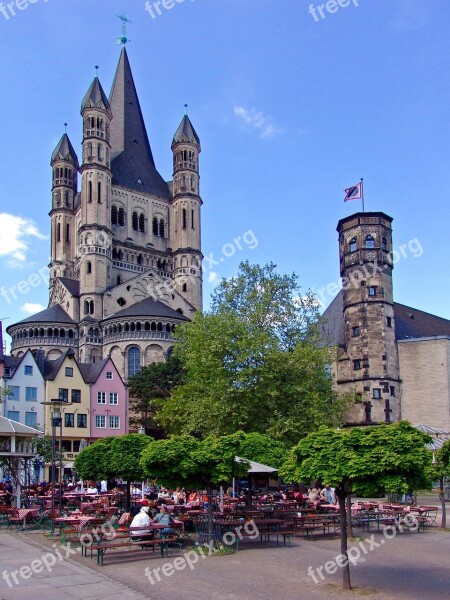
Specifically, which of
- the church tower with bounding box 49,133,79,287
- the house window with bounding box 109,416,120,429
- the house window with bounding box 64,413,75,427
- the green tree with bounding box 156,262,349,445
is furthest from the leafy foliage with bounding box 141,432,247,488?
the church tower with bounding box 49,133,79,287

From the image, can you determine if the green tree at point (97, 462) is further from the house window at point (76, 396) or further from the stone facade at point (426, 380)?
the house window at point (76, 396)

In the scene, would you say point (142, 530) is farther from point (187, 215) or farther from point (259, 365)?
point (187, 215)

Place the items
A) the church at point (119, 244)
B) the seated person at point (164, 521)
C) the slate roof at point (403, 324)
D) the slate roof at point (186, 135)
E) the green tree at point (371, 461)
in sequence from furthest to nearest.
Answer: the slate roof at point (186, 135) → the church at point (119, 244) → the slate roof at point (403, 324) → the seated person at point (164, 521) → the green tree at point (371, 461)

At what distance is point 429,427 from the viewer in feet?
189

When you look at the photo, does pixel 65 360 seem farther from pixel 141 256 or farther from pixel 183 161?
pixel 183 161

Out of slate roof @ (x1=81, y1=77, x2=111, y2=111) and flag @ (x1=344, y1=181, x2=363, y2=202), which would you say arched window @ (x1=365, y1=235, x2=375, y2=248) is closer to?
flag @ (x1=344, y1=181, x2=363, y2=202)

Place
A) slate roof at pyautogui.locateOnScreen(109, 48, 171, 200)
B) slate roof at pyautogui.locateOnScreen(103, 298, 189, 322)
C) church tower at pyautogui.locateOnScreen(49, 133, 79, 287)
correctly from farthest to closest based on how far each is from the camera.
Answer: slate roof at pyautogui.locateOnScreen(109, 48, 171, 200) → church tower at pyautogui.locateOnScreen(49, 133, 79, 287) → slate roof at pyautogui.locateOnScreen(103, 298, 189, 322)

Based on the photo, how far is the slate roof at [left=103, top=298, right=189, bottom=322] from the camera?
8819cm

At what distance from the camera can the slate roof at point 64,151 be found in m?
113

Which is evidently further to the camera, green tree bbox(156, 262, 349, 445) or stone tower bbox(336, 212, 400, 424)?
stone tower bbox(336, 212, 400, 424)

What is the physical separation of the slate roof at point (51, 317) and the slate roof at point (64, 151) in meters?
30.7

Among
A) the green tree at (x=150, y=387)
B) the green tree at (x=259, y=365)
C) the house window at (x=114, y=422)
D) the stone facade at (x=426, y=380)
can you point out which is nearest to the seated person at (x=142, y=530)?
the green tree at (x=259, y=365)

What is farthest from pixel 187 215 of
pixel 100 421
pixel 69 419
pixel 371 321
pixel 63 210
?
pixel 371 321

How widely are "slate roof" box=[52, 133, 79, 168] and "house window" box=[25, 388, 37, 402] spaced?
6017 cm
